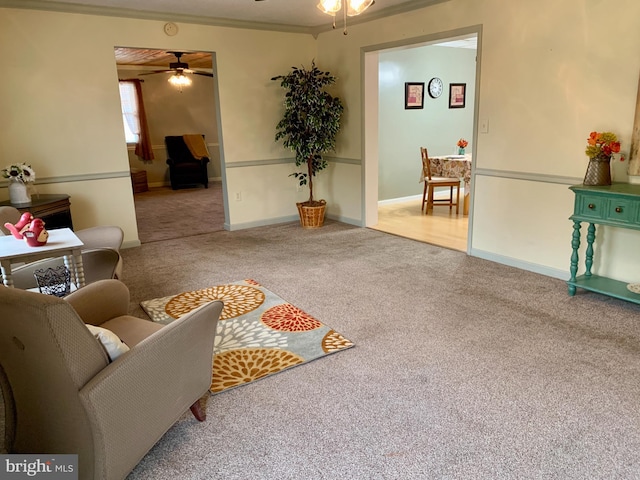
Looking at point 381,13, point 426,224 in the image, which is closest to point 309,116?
point 381,13

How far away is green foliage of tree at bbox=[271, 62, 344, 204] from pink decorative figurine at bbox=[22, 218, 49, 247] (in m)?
3.45

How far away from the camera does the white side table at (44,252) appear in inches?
102

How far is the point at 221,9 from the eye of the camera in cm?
491

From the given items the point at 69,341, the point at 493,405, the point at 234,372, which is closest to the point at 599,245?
the point at 493,405

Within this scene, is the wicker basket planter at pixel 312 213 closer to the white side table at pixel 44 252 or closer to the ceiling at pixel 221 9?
the ceiling at pixel 221 9

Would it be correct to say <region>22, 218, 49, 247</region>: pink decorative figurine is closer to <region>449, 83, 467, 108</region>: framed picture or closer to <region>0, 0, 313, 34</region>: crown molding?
<region>0, 0, 313, 34</region>: crown molding

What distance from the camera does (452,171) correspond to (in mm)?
6559

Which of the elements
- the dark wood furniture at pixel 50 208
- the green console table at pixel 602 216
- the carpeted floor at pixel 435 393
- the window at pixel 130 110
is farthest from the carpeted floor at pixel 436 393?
the window at pixel 130 110

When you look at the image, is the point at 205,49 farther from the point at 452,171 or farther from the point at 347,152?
the point at 452,171

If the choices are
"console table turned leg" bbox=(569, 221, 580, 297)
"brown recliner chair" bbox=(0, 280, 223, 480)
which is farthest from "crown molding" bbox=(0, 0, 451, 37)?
"brown recliner chair" bbox=(0, 280, 223, 480)

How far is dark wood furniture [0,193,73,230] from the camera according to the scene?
4.20 m

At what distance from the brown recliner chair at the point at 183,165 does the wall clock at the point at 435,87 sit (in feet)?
16.0

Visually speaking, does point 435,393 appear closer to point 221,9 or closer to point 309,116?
point 309,116

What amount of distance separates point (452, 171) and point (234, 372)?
4.87 metres
